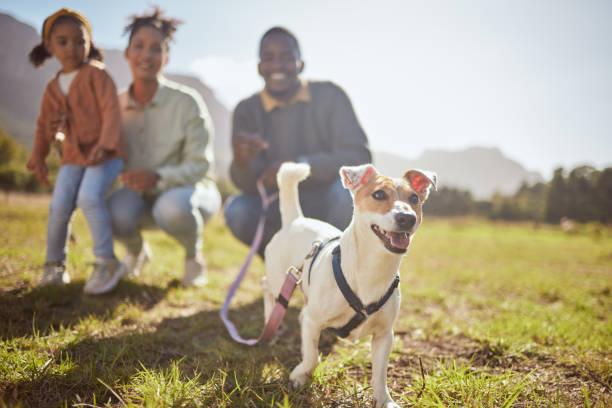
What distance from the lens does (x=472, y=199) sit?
65688 millimetres

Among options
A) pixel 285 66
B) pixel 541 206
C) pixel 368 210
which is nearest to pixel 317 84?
pixel 285 66

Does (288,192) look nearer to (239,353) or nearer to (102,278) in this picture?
(239,353)

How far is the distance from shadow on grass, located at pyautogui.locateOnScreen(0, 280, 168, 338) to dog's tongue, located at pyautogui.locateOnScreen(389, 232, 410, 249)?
2.47m

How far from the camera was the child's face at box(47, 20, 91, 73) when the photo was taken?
294 centimetres

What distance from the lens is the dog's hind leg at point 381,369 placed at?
1700 millimetres

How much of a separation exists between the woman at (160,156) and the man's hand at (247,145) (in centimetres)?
70

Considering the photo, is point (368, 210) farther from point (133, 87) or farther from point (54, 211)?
point (133, 87)

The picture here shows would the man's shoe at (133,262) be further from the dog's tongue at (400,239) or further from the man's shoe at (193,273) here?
the dog's tongue at (400,239)

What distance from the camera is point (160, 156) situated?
150 inches

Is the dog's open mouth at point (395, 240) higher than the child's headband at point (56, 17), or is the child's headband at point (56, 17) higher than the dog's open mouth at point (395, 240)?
the child's headband at point (56, 17)

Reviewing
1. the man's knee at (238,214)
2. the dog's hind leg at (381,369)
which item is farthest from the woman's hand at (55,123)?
the dog's hind leg at (381,369)

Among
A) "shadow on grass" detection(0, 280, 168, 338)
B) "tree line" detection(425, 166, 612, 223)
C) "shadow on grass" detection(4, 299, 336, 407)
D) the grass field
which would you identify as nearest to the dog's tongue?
the grass field

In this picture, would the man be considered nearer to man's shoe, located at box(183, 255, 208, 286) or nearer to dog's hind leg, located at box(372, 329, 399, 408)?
man's shoe, located at box(183, 255, 208, 286)

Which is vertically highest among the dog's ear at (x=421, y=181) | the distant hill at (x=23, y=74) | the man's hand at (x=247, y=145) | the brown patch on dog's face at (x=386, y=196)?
the distant hill at (x=23, y=74)
